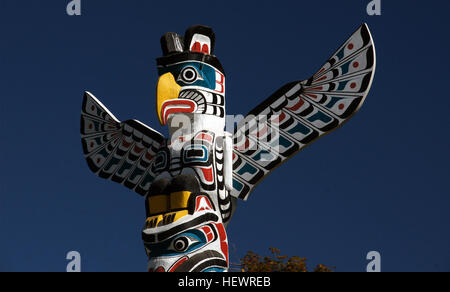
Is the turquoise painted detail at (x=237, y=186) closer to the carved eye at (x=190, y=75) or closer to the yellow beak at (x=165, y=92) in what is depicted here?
the yellow beak at (x=165, y=92)

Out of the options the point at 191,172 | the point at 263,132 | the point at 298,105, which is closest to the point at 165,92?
the point at 191,172

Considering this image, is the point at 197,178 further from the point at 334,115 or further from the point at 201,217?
the point at 334,115

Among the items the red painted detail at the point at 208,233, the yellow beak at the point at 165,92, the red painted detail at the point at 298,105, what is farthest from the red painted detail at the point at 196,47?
the red painted detail at the point at 208,233

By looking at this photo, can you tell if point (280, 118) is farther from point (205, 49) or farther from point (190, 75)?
point (205, 49)

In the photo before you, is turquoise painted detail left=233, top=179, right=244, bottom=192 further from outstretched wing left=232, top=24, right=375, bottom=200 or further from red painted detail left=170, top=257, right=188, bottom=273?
red painted detail left=170, top=257, right=188, bottom=273

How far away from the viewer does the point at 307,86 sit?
11773 millimetres

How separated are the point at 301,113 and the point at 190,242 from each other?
2957 mm

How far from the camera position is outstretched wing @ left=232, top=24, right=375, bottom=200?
37.0 feet

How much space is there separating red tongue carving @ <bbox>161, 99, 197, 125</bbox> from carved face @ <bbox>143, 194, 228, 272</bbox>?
5.18ft

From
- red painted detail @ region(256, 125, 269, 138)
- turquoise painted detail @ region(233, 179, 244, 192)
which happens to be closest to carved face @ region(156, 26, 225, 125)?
red painted detail @ region(256, 125, 269, 138)

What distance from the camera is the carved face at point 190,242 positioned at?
10.6 meters

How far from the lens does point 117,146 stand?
14.0 meters
